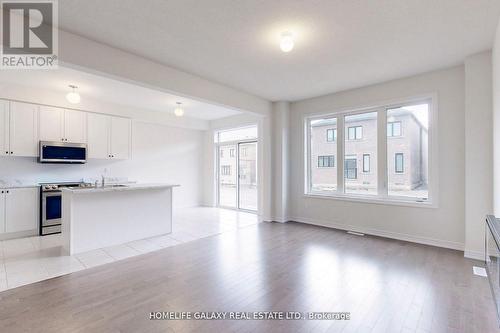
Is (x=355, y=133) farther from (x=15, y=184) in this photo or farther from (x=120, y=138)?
(x=15, y=184)

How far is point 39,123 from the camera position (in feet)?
15.4

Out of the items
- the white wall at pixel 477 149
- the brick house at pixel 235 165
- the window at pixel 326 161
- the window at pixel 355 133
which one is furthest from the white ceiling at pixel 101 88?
the white wall at pixel 477 149

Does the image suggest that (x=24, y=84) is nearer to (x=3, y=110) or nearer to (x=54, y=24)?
(x=3, y=110)

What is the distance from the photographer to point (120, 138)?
5.75 metres

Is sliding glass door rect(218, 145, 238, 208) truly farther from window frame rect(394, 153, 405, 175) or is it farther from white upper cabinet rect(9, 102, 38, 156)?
white upper cabinet rect(9, 102, 38, 156)

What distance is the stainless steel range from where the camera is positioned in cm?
455

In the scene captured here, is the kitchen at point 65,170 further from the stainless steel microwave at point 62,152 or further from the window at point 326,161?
the window at point 326,161

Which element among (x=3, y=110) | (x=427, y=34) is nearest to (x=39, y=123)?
(x=3, y=110)

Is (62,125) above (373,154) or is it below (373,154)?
above

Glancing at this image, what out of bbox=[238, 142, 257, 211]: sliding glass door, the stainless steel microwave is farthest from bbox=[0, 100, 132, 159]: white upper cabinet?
bbox=[238, 142, 257, 211]: sliding glass door

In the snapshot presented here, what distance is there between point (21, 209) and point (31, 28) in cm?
343

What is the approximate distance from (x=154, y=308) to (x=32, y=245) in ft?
10.4

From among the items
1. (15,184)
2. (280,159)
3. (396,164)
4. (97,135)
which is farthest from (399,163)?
(15,184)

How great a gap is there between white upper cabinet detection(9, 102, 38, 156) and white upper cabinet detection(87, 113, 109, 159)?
89cm
